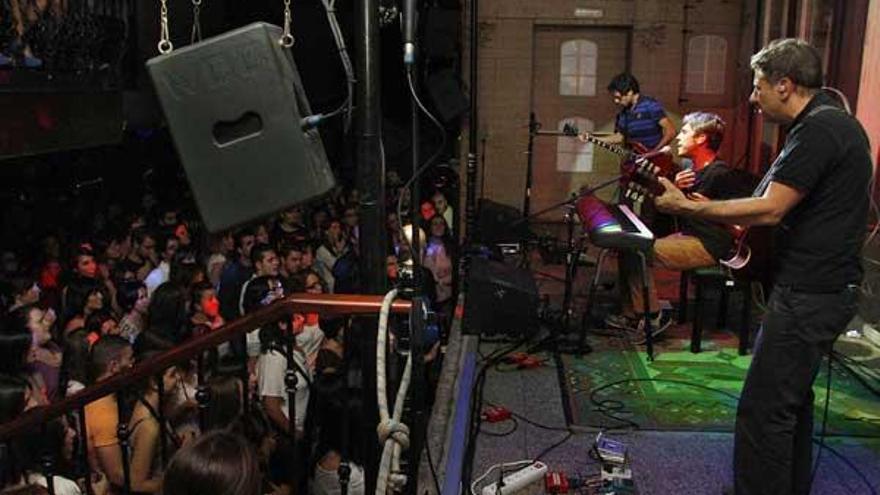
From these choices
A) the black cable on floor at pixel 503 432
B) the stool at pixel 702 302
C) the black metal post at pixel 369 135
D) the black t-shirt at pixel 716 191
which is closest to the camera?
the black metal post at pixel 369 135

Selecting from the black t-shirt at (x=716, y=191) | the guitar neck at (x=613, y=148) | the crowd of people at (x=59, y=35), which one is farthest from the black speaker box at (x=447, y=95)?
the black t-shirt at (x=716, y=191)

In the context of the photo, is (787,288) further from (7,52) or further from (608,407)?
(7,52)

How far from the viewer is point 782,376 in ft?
7.83

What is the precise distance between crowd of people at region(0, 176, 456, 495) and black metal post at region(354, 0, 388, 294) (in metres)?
0.17

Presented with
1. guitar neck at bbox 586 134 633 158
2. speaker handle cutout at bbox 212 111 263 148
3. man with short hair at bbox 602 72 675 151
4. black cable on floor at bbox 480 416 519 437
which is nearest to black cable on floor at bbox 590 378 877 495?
black cable on floor at bbox 480 416 519 437

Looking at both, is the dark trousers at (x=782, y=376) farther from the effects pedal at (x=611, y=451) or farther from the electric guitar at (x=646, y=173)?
the electric guitar at (x=646, y=173)

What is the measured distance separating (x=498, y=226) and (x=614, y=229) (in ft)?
12.1

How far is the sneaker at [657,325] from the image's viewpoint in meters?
4.73

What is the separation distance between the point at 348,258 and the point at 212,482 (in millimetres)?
3614

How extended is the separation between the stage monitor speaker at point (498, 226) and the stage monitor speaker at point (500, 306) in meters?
2.80

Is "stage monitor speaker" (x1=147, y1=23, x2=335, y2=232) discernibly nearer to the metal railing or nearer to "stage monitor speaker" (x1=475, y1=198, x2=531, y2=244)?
the metal railing

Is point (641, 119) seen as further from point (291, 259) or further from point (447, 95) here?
point (447, 95)

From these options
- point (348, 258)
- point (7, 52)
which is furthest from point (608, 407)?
point (7, 52)

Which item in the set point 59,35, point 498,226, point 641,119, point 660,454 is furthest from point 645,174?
point 59,35
